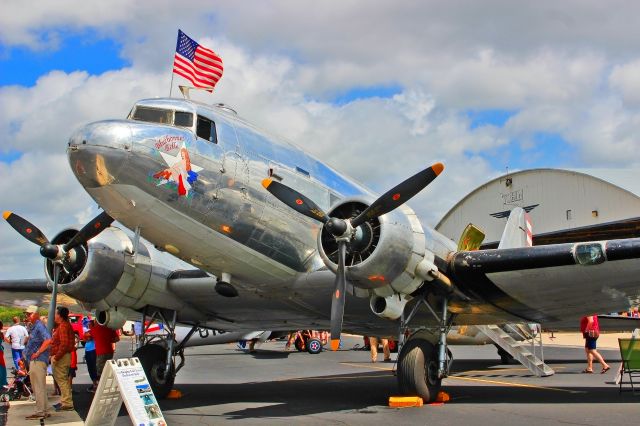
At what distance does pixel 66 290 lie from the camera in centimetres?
1222

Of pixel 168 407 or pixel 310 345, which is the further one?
pixel 310 345

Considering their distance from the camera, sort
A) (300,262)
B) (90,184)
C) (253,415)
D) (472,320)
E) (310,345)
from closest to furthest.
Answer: (90,184) < (253,415) < (300,262) < (472,320) < (310,345)

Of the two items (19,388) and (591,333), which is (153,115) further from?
(591,333)

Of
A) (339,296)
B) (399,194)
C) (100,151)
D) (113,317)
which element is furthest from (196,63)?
(339,296)

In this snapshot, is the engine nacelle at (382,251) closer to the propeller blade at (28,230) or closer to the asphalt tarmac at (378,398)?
Result: the asphalt tarmac at (378,398)

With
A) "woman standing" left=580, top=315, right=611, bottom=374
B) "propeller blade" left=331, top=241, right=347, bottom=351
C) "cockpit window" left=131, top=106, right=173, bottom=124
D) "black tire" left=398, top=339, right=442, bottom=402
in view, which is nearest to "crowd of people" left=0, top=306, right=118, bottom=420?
"cockpit window" left=131, top=106, right=173, bottom=124

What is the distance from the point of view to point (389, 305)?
A: 10148 mm

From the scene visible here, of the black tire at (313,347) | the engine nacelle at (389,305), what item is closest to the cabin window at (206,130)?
the engine nacelle at (389,305)

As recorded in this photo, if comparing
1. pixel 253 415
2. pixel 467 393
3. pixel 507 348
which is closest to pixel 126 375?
pixel 253 415

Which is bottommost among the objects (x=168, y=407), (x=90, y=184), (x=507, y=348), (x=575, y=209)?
(x=168, y=407)

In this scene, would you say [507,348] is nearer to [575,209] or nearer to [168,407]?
[168,407]

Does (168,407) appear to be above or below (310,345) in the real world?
below

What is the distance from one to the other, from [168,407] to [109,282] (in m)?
2.70

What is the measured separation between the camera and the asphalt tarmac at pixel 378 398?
30.6 ft
